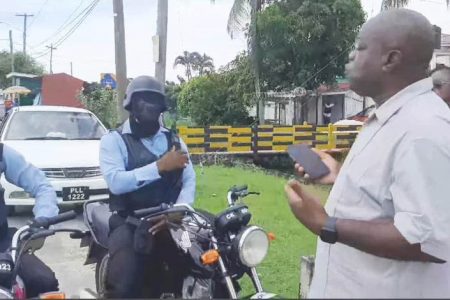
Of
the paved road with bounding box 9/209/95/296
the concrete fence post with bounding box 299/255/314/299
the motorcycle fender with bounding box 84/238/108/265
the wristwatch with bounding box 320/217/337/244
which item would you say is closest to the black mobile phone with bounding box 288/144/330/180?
the wristwatch with bounding box 320/217/337/244

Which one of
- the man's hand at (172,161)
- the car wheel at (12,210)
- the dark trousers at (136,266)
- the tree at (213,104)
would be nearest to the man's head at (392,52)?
the man's hand at (172,161)

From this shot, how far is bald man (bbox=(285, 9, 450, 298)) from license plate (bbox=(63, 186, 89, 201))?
675 centimetres

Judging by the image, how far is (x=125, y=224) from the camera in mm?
3562

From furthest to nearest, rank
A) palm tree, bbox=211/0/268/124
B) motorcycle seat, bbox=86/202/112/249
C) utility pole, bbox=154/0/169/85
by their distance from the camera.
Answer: palm tree, bbox=211/0/268/124, utility pole, bbox=154/0/169/85, motorcycle seat, bbox=86/202/112/249

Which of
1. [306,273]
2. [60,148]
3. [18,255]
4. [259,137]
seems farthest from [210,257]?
[259,137]

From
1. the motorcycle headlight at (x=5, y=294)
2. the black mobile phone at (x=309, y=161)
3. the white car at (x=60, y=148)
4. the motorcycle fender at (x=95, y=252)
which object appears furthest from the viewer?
the white car at (x=60, y=148)

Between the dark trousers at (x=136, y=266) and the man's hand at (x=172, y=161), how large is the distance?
1.21ft

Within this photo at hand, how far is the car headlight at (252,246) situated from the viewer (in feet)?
9.63

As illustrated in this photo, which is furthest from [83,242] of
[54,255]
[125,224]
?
[54,255]

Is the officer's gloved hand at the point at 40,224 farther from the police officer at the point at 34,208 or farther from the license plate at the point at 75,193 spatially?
the license plate at the point at 75,193

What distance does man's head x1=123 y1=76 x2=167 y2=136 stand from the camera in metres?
3.79

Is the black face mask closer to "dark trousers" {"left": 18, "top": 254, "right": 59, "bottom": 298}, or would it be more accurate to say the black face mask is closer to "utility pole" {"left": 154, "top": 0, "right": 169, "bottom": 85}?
"dark trousers" {"left": 18, "top": 254, "right": 59, "bottom": 298}

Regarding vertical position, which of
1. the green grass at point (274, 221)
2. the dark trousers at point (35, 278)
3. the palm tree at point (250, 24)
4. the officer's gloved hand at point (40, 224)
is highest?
the palm tree at point (250, 24)

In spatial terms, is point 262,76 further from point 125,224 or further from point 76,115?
point 125,224
